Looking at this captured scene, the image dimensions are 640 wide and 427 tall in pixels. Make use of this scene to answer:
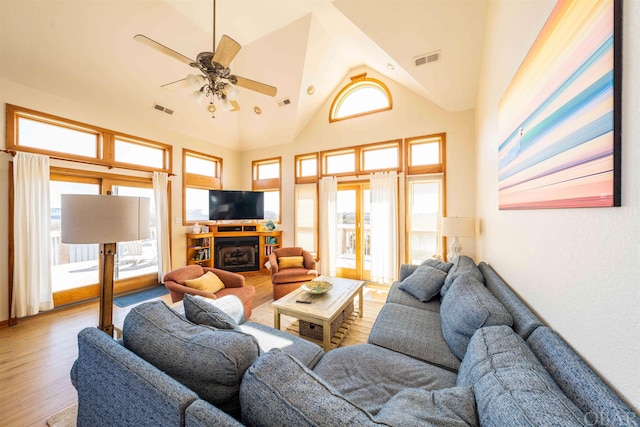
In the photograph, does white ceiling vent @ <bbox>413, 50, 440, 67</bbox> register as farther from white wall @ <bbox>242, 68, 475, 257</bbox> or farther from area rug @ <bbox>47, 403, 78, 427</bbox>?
area rug @ <bbox>47, 403, 78, 427</bbox>

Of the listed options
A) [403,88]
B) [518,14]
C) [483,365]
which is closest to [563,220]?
[483,365]

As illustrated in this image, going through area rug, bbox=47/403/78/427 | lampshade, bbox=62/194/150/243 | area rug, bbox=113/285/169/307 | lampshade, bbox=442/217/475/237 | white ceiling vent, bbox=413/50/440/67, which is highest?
white ceiling vent, bbox=413/50/440/67

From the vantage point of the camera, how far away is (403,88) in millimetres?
4129

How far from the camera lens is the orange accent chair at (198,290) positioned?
8.32 feet

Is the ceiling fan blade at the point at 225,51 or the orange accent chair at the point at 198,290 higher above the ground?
the ceiling fan blade at the point at 225,51

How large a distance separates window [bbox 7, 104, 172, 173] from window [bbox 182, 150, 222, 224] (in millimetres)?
458

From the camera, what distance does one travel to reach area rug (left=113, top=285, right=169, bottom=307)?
3514 millimetres

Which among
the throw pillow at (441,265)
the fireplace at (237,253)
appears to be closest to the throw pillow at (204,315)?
the throw pillow at (441,265)

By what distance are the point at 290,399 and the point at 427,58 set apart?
12.9ft

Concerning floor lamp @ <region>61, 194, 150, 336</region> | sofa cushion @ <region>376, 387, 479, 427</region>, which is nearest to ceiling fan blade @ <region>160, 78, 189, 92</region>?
floor lamp @ <region>61, 194, 150, 336</region>

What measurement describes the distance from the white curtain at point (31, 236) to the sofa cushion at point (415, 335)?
13.9ft

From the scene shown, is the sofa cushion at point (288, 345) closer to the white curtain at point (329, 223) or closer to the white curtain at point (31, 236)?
the white curtain at point (329, 223)

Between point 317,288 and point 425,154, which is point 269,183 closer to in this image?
point 425,154

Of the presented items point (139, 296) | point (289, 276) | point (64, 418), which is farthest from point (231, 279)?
point (139, 296)
